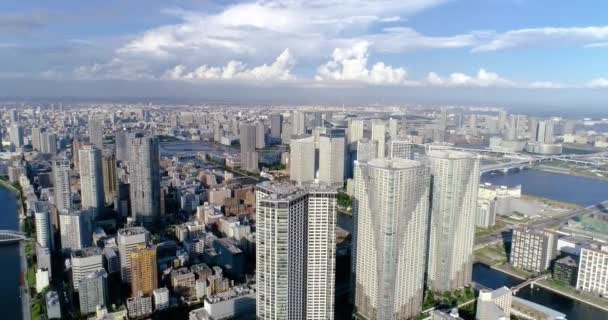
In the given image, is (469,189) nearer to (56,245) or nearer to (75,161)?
(56,245)

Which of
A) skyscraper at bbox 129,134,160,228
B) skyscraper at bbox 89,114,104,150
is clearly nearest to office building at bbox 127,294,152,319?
skyscraper at bbox 129,134,160,228

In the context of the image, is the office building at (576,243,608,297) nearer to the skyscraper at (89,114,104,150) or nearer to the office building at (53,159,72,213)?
the office building at (53,159,72,213)

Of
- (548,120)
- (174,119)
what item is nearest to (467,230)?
(548,120)

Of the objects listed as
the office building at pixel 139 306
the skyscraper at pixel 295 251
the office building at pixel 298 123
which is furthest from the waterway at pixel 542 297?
the office building at pixel 298 123

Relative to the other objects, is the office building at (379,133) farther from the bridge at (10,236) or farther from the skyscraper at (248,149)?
the bridge at (10,236)

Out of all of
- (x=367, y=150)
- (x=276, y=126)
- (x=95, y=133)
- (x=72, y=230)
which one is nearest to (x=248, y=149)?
(x=367, y=150)
